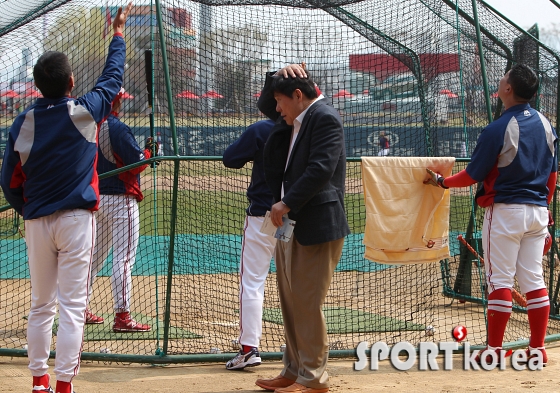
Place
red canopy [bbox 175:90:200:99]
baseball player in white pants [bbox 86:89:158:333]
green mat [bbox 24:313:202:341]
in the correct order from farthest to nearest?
red canopy [bbox 175:90:200:99]
baseball player in white pants [bbox 86:89:158:333]
green mat [bbox 24:313:202:341]

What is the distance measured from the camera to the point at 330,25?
21.4ft

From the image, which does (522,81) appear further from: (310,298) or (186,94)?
(186,94)

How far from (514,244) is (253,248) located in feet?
5.94

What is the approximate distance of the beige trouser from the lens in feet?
13.9

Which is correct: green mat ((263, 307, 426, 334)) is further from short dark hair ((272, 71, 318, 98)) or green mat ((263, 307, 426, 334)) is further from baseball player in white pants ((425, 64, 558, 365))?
short dark hair ((272, 71, 318, 98))

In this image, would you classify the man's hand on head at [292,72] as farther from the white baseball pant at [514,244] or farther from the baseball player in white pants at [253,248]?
the white baseball pant at [514,244]

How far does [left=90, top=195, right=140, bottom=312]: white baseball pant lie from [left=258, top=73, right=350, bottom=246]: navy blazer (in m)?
2.23

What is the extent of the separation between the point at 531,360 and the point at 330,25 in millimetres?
3328

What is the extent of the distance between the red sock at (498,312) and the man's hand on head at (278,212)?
1.78m

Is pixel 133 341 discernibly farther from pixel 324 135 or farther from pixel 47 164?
pixel 324 135

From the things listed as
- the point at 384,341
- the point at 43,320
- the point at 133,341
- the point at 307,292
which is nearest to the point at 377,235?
the point at 384,341

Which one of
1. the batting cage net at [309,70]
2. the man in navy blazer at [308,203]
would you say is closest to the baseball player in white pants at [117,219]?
the batting cage net at [309,70]

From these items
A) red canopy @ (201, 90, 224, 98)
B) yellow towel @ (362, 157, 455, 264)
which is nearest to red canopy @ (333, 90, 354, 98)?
red canopy @ (201, 90, 224, 98)

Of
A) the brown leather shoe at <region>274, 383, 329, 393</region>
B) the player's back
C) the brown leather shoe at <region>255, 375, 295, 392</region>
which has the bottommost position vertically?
the brown leather shoe at <region>255, 375, 295, 392</region>
